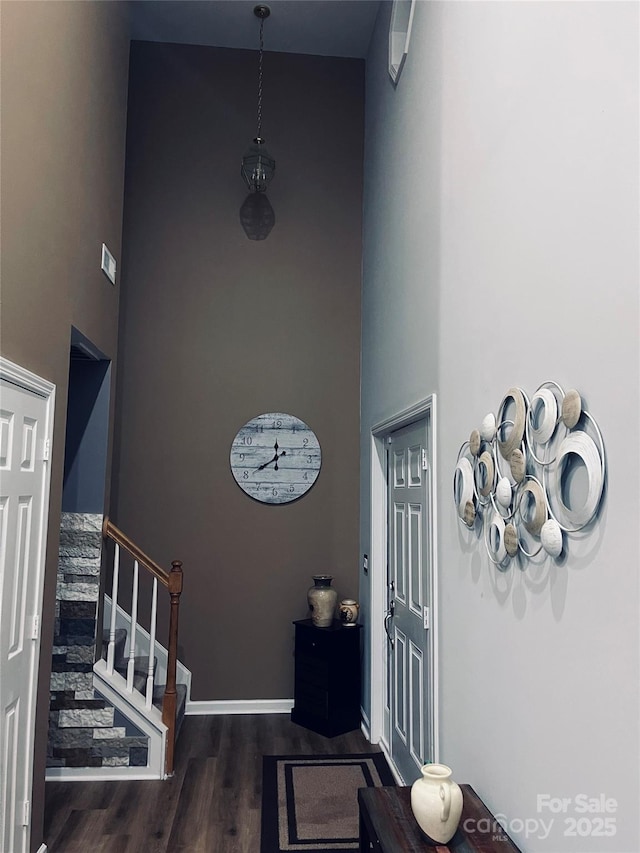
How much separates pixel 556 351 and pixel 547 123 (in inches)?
25.3

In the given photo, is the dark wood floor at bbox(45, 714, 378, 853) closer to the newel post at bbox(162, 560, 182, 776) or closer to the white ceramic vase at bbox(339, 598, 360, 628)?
the newel post at bbox(162, 560, 182, 776)

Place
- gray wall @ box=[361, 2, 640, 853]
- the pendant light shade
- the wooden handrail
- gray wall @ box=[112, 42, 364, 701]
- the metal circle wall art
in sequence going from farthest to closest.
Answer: the pendant light shade, gray wall @ box=[112, 42, 364, 701], the wooden handrail, the metal circle wall art, gray wall @ box=[361, 2, 640, 853]

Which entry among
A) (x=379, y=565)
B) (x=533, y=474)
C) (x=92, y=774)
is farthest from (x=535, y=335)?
(x=92, y=774)

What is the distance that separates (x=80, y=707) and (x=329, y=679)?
1.55 metres

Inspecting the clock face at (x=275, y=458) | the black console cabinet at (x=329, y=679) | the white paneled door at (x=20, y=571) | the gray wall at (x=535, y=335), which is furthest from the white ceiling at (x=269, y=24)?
the black console cabinet at (x=329, y=679)

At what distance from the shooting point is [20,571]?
8.38ft

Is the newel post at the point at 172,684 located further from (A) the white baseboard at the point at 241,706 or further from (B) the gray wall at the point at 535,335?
(B) the gray wall at the point at 535,335

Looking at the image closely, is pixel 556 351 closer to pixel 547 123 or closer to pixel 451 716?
pixel 547 123

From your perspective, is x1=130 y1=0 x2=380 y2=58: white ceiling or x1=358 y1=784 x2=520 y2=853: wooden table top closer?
x1=358 y1=784 x2=520 y2=853: wooden table top

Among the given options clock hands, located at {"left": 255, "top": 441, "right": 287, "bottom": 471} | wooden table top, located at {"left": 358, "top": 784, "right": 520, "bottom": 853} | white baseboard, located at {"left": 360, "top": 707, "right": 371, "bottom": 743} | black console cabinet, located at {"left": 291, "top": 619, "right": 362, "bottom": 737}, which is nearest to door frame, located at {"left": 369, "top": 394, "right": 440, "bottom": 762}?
white baseboard, located at {"left": 360, "top": 707, "right": 371, "bottom": 743}

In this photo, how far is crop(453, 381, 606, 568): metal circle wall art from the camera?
1.53 metres

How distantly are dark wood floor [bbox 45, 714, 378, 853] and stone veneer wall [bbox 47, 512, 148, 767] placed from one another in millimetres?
148

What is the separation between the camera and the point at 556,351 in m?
1.70

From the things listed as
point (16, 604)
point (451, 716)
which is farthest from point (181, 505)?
point (451, 716)
